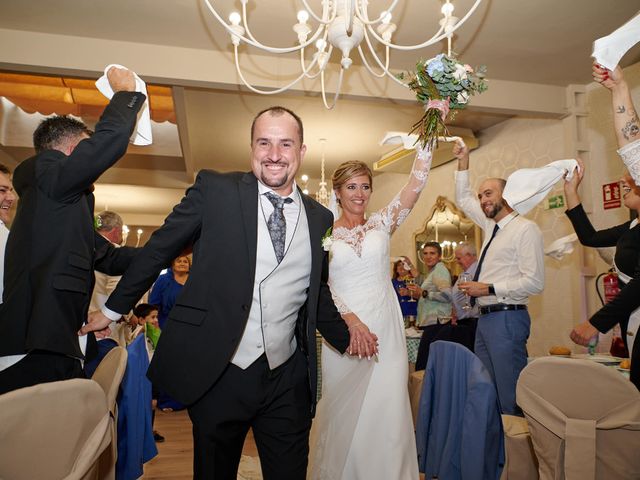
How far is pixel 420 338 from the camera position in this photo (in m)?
4.73

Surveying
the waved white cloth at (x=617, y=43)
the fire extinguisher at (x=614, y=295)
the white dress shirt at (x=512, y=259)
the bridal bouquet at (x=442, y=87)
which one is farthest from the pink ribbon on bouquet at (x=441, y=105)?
the fire extinguisher at (x=614, y=295)

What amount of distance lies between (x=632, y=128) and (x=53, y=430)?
7.84 ft

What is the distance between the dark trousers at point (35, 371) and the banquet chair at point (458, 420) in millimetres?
1523

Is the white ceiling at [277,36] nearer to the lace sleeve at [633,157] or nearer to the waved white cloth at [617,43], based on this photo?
the waved white cloth at [617,43]

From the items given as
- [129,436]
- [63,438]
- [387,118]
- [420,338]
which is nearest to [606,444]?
[63,438]

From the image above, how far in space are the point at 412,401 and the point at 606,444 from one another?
1.90 metres

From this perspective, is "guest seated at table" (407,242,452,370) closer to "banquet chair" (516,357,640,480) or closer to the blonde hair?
the blonde hair

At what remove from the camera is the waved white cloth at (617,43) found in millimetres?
2014

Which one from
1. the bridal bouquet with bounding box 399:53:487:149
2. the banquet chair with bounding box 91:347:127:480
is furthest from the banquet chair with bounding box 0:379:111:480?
the bridal bouquet with bounding box 399:53:487:149

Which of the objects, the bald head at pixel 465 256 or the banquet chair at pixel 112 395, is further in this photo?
the bald head at pixel 465 256

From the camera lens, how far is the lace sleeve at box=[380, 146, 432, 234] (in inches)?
103

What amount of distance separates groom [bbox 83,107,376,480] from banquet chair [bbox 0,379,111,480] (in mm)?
392

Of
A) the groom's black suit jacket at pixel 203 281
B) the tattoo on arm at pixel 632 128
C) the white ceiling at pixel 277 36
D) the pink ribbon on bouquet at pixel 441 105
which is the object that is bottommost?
the groom's black suit jacket at pixel 203 281

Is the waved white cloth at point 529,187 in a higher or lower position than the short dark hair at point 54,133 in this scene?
lower
